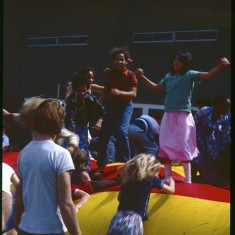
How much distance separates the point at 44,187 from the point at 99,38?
10491 mm

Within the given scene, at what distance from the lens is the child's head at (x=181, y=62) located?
4.73 meters

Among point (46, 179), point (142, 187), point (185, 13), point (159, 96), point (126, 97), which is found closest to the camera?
point (46, 179)

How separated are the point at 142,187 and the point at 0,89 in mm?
1596

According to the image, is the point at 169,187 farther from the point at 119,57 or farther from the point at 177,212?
the point at 119,57

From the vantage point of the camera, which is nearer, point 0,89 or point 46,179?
point 46,179

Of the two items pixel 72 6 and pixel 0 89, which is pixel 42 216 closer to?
pixel 0 89

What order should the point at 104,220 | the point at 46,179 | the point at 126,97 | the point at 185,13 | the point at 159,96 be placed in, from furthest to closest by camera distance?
the point at 159,96
the point at 185,13
the point at 126,97
the point at 104,220
the point at 46,179

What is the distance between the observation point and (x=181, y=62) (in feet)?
15.7

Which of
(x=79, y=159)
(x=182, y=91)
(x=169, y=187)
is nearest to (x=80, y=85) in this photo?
(x=79, y=159)

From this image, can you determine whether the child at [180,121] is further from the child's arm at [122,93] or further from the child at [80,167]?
the child at [80,167]

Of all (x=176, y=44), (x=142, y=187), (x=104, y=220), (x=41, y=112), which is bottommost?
(x=104, y=220)

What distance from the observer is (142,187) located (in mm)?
3857

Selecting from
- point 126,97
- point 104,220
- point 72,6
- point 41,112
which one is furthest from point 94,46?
point 41,112

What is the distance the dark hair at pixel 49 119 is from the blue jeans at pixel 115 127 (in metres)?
2.24
